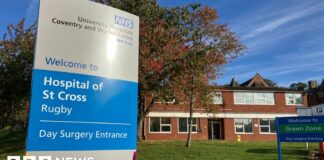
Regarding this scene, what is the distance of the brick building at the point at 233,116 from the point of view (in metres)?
39.7

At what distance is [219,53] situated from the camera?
1038 inches

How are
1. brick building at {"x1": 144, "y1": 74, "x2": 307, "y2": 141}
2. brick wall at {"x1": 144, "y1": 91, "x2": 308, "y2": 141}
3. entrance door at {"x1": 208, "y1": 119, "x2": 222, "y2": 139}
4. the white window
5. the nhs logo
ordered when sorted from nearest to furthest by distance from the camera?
the nhs logo → brick wall at {"x1": 144, "y1": 91, "x2": 308, "y2": 141} → brick building at {"x1": 144, "y1": 74, "x2": 307, "y2": 141} → entrance door at {"x1": 208, "y1": 119, "x2": 222, "y2": 139} → the white window

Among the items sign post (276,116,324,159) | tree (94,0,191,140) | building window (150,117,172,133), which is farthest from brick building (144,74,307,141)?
sign post (276,116,324,159)

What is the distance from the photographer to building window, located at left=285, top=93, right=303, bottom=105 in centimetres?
4322

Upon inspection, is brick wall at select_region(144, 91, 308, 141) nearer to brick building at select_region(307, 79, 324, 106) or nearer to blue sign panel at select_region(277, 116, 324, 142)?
blue sign panel at select_region(277, 116, 324, 142)

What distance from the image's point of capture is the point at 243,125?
41656mm

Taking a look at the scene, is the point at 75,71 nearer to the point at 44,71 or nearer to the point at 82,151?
the point at 44,71

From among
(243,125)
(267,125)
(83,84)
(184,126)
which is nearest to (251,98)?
(243,125)

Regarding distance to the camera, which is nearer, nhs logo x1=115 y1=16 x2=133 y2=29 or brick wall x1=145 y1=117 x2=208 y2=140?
nhs logo x1=115 y1=16 x2=133 y2=29

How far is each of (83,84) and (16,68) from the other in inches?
749

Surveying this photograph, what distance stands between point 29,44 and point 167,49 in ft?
37.2

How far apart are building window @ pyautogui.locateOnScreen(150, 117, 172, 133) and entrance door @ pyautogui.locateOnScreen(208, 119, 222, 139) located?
5140mm

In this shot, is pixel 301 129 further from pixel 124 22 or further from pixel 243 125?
pixel 243 125

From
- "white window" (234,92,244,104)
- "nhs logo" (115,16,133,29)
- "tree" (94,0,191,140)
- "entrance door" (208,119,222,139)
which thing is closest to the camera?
"nhs logo" (115,16,133,29)
